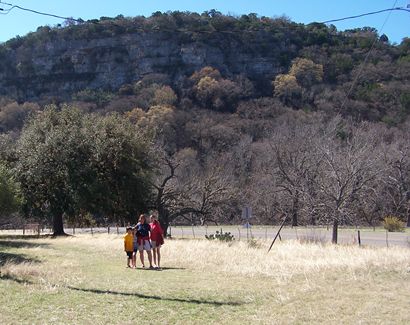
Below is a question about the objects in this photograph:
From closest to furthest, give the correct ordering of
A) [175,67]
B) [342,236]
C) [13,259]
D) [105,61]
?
[13,259] → [342,236] → [175,67] → [105,61]

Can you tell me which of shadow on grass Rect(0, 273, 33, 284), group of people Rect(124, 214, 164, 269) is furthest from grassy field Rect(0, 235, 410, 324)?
group of people Rect(124, 214, 164, 269)

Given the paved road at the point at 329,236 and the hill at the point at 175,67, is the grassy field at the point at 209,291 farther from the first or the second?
the hill at the point at 175,67

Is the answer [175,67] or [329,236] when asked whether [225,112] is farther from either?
[329,236]

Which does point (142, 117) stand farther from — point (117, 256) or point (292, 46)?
point (117, 256)

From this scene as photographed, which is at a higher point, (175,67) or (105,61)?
(105,61)

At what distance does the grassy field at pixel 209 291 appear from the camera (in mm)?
9359

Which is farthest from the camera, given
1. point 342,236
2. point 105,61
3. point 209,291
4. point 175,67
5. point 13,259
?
point 105,61

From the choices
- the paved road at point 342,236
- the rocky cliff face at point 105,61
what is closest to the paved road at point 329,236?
the paved road at point 342,236

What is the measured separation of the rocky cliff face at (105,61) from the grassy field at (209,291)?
3522 inches

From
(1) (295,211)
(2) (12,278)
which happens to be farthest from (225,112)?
(2) (12,278)

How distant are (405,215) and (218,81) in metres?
48.8

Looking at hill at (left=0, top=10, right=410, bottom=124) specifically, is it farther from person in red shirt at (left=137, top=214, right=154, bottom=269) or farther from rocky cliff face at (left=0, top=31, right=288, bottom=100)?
person in red shirt at (left=137, top=214, right=154, bottom=269)

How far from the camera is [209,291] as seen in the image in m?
11.9

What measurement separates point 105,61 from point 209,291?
10582 cm
